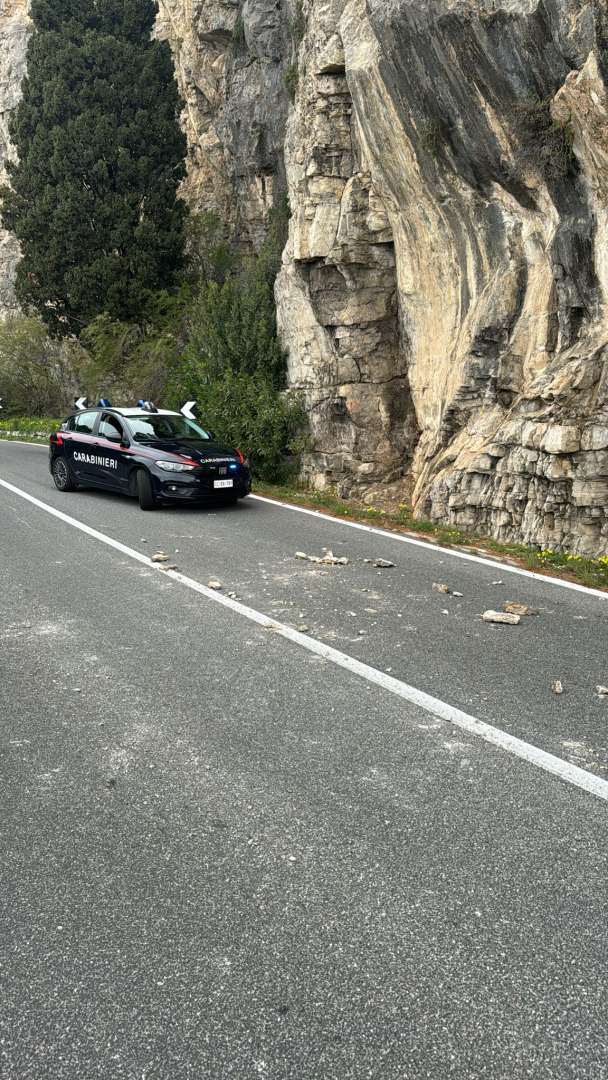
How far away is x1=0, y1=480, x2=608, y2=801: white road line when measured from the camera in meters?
4.01

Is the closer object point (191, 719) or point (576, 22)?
point (191, 719)

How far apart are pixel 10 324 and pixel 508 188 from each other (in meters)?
25.3

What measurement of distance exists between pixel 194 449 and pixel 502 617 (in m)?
7.45

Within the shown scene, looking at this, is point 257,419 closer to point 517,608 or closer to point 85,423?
point 85,423

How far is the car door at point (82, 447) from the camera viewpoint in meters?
14.0

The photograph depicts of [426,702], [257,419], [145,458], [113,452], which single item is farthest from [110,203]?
[426,702]

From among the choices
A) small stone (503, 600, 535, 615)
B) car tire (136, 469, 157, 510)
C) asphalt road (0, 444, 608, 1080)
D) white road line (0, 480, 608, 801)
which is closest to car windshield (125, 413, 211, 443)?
car tire (136, 469, 157, 510)

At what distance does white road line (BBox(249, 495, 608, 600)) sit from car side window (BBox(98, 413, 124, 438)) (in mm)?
2896

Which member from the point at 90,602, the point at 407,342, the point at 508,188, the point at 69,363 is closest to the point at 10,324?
the point at 69,363

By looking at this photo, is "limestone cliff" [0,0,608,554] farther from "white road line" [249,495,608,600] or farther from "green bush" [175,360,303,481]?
"white road line" [249,495,608,600]

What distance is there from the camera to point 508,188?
11.7 m

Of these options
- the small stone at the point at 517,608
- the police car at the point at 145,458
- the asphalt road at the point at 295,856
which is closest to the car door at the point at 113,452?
the police car at the point at 145,458

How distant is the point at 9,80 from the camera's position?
140ft

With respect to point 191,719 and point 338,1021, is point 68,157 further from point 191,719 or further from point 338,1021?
point 338,1021
